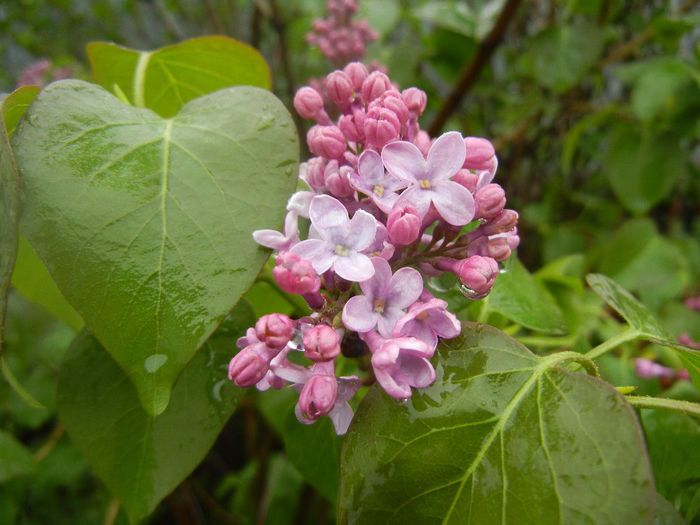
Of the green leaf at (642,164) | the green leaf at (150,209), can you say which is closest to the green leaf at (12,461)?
the green leaf at (150,209)

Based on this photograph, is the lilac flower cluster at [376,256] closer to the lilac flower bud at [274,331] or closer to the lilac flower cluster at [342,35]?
the lilac flower bud at [274,331]

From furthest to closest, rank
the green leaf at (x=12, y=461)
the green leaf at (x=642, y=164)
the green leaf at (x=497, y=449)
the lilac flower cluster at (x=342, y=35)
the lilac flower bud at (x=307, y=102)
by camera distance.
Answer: the green leaf at (x=642, y=164), the lilac flower cluster at (x=342, y=35), the green leaf at (x=12, y=461), the lilac flower bud at (x=307, y=102), the green leaf at (x=497, y=449)

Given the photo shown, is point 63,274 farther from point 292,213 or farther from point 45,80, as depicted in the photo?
point 45,80

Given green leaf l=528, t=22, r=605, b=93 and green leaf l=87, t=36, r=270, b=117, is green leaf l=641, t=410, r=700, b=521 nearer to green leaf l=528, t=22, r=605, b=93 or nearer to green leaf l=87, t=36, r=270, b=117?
green leaf l=87, t=36, r=270, b=117

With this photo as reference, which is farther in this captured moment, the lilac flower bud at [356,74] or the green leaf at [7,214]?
the lilac flower bud at [356,74]

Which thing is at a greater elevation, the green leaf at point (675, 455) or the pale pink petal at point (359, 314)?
the pale pink petal at point (359, 314)

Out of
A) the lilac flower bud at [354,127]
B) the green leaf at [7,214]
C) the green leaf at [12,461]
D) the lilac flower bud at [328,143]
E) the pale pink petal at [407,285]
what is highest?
the lilac flower bud at [354,127]
